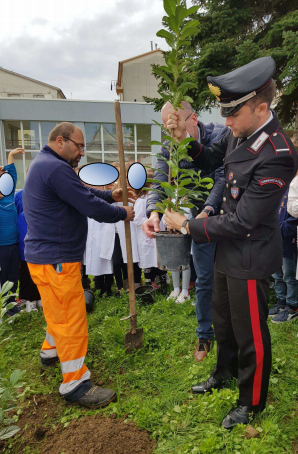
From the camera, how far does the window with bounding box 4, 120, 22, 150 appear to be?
2008 cm

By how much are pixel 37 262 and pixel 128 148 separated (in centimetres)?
1845

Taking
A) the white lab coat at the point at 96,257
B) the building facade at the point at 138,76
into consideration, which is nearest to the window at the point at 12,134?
the building facade at the point at 138,76

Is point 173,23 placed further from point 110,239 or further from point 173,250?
point 110,239

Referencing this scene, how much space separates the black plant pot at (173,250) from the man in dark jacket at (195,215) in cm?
37

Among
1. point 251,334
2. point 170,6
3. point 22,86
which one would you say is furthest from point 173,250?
point 22,86

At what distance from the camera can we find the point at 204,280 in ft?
9.68

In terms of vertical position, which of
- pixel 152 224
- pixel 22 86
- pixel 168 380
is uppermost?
pixel 22 86

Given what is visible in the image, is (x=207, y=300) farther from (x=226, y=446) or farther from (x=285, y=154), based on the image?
(x=285, y=154)

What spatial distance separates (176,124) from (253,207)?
836 millimetres

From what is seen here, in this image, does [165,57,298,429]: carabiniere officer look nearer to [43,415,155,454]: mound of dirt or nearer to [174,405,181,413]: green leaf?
[174,405,181,413]: green leaf

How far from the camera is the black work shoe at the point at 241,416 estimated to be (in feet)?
6.85

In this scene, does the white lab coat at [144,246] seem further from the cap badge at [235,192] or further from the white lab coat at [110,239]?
the cap badge at [235,192]

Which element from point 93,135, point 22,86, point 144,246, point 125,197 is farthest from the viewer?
point 22,86

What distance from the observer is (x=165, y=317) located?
4070 mm
